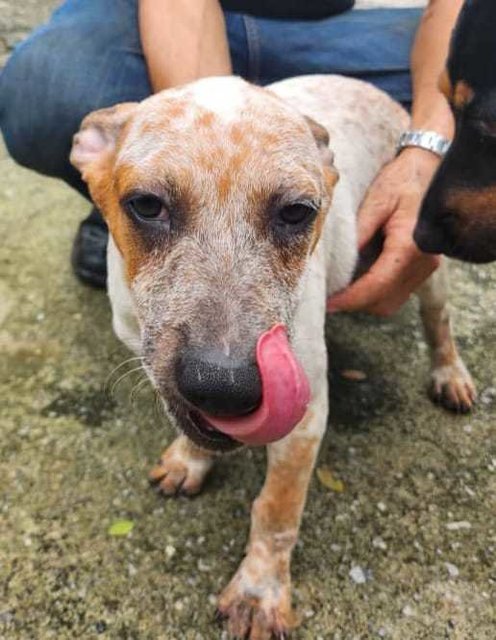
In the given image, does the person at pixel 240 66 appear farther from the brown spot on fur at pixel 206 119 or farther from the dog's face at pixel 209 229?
the brown spot on fur at pixel 206 119

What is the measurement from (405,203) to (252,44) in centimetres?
127

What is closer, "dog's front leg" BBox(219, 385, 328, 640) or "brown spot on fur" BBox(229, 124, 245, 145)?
"brown spot on fur" BBox(229, 124, 245, 145)

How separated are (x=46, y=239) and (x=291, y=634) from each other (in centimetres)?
281

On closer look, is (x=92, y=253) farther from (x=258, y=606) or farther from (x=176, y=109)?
(x=258, y=606)

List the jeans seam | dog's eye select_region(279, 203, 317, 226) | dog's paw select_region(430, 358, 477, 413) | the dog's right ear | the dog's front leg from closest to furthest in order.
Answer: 1. dog's eye select_region(279, 203, 317, 226)
2. the dog's right ear
3. the dog's front leg
4. dog's paw select_region(430, 358, 477, 413)
5. the jeans seam

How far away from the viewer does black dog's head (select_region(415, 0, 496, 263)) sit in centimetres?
284

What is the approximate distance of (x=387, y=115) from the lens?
336 centimetres

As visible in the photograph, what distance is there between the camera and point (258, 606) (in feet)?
8.32

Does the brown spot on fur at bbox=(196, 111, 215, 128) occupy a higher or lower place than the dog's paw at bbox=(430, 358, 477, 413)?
higher

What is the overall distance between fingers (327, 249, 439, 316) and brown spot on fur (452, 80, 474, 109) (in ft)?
2.05

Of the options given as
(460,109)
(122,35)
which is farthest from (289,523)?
(122,35)

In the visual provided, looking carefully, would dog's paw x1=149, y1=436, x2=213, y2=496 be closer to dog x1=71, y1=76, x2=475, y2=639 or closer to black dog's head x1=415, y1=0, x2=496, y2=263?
dog x1=71, y1=76, x2=475, y2=639

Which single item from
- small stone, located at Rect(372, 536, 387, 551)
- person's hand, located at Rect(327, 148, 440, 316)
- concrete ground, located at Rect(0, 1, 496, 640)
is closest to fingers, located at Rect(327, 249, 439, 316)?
person's hand, located at Rect(327, 148, 440, 316)

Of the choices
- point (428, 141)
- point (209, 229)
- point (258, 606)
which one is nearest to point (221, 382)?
point (209, 229)
